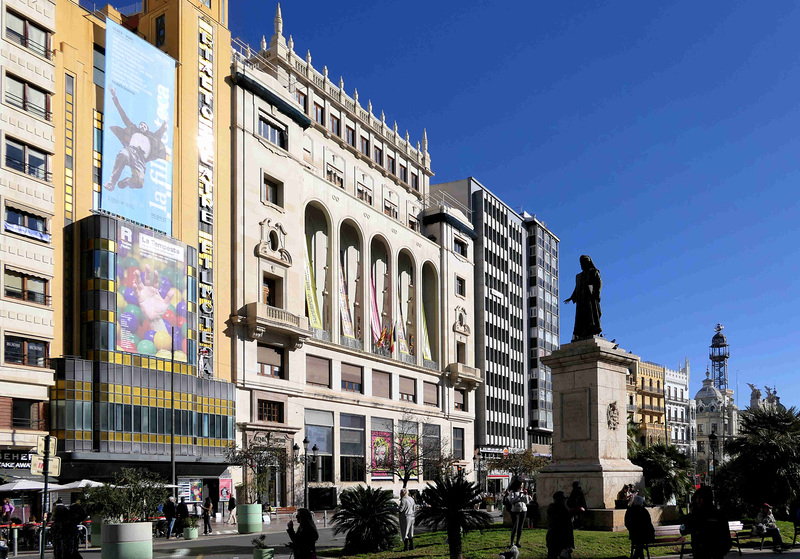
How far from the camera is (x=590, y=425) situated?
82.3 feet

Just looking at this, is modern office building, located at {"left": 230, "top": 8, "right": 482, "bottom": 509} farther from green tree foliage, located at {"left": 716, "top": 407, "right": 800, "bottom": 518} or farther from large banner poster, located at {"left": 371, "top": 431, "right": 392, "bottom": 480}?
green tree foliage, located at {"left": 716, "top": 407, "right": 800, "bottom": 518}

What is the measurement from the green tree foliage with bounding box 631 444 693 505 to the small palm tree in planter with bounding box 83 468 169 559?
711 inches

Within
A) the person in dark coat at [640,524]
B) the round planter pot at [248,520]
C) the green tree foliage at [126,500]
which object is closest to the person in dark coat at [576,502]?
the person in dark coat at [640,524]

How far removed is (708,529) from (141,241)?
4382cm

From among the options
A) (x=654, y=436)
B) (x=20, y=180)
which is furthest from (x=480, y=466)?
(x=20, y=180)

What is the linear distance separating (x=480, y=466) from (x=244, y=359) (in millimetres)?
47872

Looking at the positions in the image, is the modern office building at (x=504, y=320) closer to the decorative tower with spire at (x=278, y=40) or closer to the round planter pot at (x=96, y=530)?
the decorative tower with spire at (x=278, y=40)

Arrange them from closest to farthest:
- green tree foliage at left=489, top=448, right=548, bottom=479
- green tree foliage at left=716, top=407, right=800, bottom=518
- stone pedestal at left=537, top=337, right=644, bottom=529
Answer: stone pedestal at left=537, top=337, right=644, bottom=529 < green tree foliage at left=716, top=407, right=800, bottom=518 < green tree foliage at left=489, top=448, right=548, bottom=479

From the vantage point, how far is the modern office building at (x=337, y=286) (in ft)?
206

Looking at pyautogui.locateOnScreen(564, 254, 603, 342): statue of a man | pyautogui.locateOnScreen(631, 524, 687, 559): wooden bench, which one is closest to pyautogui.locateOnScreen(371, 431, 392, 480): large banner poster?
pyautogui.locateOnScreen(564, 254, 603, 342): statue of a man

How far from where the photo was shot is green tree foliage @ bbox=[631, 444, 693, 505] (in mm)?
32156

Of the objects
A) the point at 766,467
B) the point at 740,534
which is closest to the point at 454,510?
the point at 740,534

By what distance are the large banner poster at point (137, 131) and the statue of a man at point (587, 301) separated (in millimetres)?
32938

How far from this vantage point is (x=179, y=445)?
52.6m
